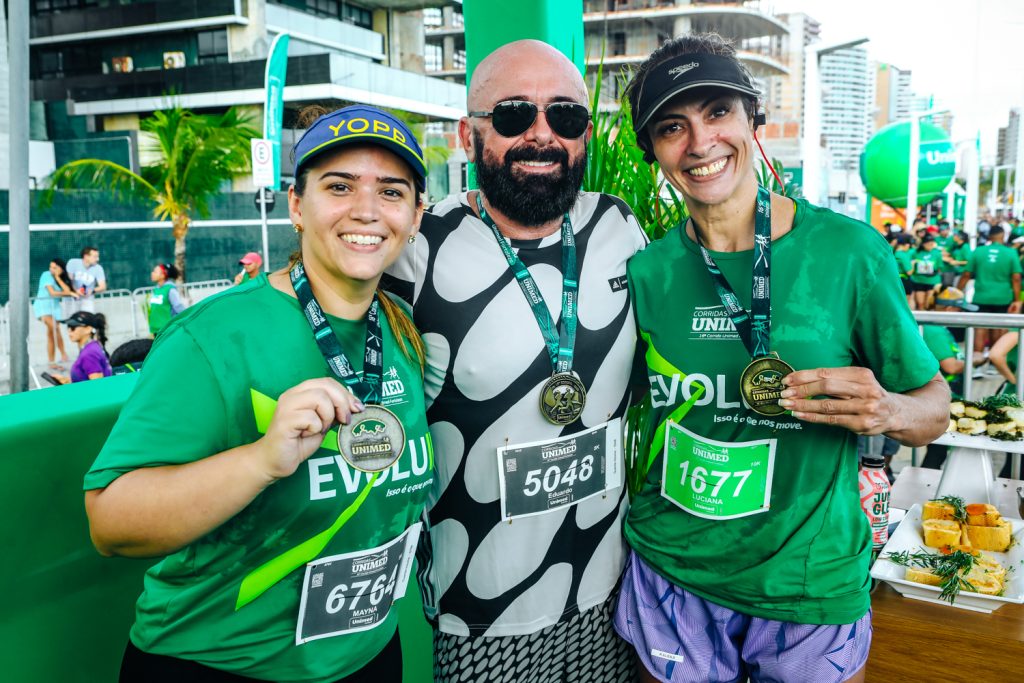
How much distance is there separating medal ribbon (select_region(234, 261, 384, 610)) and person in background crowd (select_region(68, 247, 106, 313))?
11.2 metres

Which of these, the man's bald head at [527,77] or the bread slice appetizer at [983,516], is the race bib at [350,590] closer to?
the man's bald head at [527,77]

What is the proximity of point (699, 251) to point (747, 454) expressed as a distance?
1.58ft

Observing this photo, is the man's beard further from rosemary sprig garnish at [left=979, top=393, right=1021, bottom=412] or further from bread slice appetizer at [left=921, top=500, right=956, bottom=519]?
rosemary sprig garnish at [left=979, top=393, right=1021, bottom=412]

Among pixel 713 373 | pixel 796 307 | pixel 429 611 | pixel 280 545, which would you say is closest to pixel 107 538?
pixel 280 545

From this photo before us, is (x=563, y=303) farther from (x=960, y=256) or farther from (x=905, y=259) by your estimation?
(x=960, y=256)

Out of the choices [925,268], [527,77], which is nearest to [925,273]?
[925,268]

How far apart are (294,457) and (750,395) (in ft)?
3.03

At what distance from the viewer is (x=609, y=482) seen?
1968 mm

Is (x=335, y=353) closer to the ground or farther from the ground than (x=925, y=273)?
farther from the ground

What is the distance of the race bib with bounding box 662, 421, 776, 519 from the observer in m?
1.70

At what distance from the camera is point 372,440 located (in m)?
1.49

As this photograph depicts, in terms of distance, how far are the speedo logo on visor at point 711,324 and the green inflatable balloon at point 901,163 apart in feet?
61.9

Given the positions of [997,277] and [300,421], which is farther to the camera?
[997,277]

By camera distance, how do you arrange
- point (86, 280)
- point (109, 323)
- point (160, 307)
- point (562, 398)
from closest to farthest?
point (562, 398) → point (160, 307) → point (86, 280) → point (109, 323)
